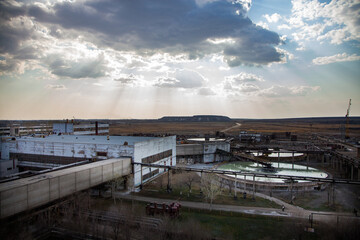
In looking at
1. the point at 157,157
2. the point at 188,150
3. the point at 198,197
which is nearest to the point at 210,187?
the point at 198,197

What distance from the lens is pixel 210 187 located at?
3181 cm

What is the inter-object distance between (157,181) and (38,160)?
69.3 ft

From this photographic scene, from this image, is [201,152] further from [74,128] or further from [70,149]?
[74,128]

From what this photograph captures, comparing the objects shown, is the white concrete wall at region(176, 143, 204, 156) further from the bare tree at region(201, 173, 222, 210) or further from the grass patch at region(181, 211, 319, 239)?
the grass patch at region(181, 211, 319, 239)

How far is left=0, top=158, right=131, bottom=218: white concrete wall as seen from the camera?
2062cm

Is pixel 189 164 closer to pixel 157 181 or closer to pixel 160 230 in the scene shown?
pixel 157 181

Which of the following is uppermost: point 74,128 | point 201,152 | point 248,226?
point 74,128

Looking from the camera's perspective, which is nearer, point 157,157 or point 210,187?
point 210,187

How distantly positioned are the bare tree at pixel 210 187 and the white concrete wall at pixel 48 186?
1263 centimetres

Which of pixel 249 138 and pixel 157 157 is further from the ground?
pixel 157 157

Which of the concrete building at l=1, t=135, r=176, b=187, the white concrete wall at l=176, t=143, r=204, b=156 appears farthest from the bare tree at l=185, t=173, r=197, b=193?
the white concrete wall at l=176, t=143, r=204, b=156

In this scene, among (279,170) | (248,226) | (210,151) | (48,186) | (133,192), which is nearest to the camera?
(248,226)

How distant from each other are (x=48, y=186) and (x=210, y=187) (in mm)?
18819

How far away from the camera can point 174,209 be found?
26.0m
